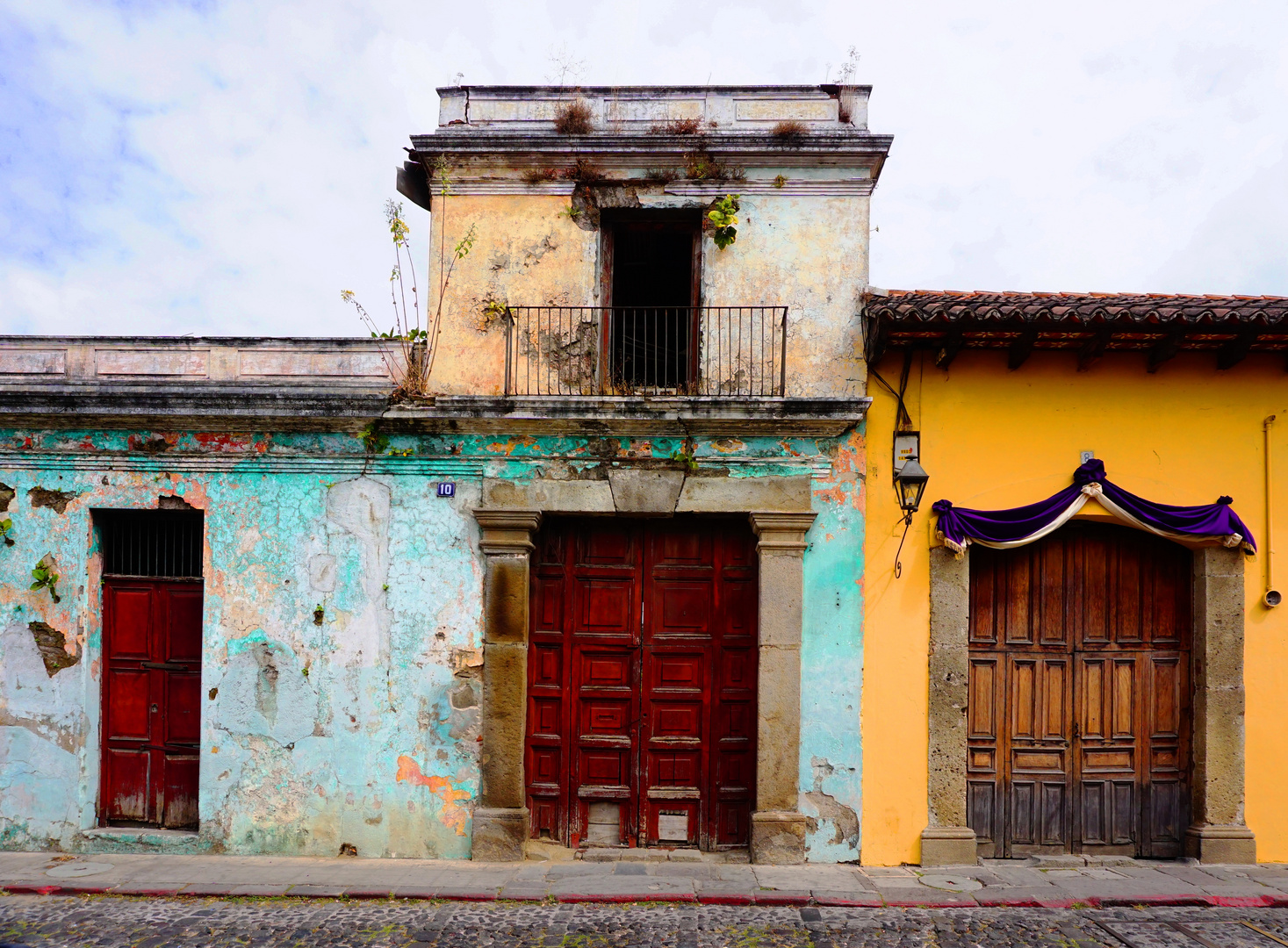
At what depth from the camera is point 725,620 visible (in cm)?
683

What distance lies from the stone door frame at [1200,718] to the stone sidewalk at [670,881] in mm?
207

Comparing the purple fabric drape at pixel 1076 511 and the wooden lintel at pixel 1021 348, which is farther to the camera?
the purple fabric drape at pixel 1076 511

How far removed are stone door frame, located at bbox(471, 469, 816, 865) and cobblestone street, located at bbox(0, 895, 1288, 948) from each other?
31.3 inches

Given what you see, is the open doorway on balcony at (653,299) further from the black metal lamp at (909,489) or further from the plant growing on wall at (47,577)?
the plant growing on wall at (47,577)

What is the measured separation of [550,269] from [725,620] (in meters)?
3.34

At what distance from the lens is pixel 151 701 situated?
696cm

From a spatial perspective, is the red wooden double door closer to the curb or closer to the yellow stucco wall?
the curb

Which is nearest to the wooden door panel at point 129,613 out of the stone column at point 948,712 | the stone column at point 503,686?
the stone column at point 503,686

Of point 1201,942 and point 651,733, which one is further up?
point 651,733

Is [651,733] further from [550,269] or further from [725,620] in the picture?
[550,269]

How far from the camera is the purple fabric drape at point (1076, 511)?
6480 mm

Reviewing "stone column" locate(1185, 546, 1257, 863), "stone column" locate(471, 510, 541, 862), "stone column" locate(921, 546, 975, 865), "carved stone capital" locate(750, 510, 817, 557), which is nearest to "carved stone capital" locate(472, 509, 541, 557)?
"stone column" locate(471, 510, 541, 862)

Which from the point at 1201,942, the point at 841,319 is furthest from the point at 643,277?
the point at 1201,942

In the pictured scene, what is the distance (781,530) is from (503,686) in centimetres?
259
